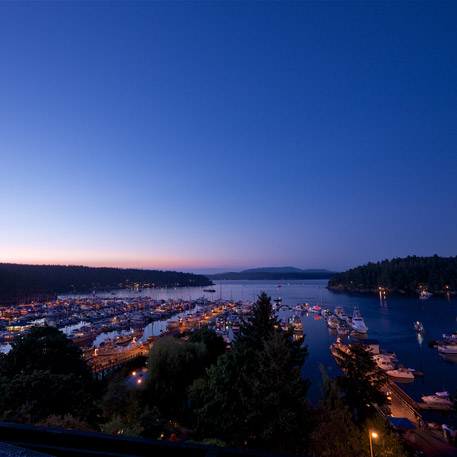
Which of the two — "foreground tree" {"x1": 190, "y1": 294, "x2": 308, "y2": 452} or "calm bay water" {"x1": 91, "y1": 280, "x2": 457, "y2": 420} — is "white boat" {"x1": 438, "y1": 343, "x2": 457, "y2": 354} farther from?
"foreground tree" {"x1": 190, "y1": 294, "x2": 308, "y2": 452}

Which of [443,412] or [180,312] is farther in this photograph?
[180,312]

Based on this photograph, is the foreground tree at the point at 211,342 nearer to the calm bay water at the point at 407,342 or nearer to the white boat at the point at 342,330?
the calm bay water at the point at 407,342

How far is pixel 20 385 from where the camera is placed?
11133 mm

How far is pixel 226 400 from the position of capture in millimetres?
12484

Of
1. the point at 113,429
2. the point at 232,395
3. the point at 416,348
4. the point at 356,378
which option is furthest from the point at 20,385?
the point at 416,348

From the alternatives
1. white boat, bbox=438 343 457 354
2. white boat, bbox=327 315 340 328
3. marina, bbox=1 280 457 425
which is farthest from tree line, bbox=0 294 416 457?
white boat, bbox=327 315 340 328

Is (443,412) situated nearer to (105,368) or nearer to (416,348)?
(416,348)

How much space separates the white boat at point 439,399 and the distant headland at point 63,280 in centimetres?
9912

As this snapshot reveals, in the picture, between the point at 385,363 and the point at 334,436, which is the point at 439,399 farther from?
the point at 334,436

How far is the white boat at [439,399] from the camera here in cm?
1855

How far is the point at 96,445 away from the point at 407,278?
114893 mm

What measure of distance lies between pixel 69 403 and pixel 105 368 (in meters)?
16.9

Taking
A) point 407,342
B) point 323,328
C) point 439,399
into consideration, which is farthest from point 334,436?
point 323,328

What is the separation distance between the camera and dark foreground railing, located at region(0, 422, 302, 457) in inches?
47.7
